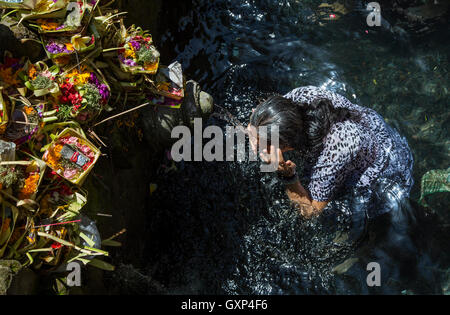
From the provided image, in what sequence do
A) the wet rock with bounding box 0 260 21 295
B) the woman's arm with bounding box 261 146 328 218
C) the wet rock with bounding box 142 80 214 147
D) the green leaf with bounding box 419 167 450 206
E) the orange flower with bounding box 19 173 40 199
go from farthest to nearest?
the green leaf with bounding box 419 167 450 206 → the wet rock with bounding box 142 80 214 147 → the woman's arm with bounding box 261 146 328 218 → the orange flower with bounding box 19 173 40 199 → the wet rock with bounding box 0 260 21 295

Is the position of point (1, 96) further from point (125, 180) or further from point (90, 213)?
point (125, 180)

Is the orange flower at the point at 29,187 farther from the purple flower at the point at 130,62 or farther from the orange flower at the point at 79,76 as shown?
the purple flower at the point at 130,62

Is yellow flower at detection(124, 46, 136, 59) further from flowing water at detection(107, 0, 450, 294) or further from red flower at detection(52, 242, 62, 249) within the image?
red flower at detection(52, 242, 62, 249)

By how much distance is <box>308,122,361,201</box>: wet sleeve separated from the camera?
2.50 meters

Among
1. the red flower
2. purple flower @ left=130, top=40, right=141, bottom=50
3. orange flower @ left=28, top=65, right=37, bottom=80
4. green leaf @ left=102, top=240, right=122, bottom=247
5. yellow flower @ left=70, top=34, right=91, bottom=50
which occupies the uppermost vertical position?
purple flower @ left=130, top=40, right=141, bottom=50

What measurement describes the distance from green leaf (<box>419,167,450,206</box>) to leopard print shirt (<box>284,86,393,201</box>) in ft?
3.51

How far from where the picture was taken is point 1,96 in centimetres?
221

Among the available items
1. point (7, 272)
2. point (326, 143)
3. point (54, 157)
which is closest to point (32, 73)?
point (54, 157)

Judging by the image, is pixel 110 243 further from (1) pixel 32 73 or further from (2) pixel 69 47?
(2) pixel 69 47

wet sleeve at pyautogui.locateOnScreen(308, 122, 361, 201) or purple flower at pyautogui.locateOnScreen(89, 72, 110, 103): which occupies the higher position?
purple flower at pyautogui.locateOnScreen(89, 72, 110, 103)

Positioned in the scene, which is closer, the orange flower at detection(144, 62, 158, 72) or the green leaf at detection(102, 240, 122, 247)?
the green leaf at detection(102, 240, 122, 247)

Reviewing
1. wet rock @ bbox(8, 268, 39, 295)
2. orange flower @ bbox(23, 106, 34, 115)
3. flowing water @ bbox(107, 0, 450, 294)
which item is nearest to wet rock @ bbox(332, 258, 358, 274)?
flowing water @ bbox(107, 0, 450, 294)

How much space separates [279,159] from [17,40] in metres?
1.86

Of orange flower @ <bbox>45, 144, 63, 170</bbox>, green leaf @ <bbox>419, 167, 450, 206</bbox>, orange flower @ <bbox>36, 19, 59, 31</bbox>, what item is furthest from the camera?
green leaf @ <bbox>419, 167, 450, 206</bbox>
